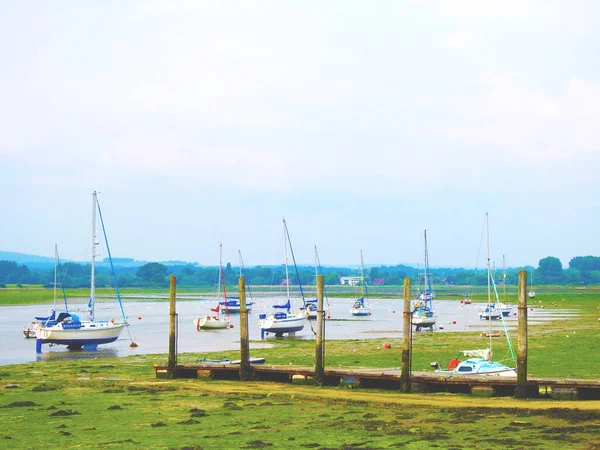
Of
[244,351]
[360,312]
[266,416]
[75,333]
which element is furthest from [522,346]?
[360,312]

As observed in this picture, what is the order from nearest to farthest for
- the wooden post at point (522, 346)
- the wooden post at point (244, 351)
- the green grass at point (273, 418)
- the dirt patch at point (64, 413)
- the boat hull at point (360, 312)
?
1. the green grass at point (273, 418)
2. the dirt patch at point (64, 413)
3. the wooden post at point (522, 346)
4. the wooden post at point (244, 351)
5. the boat hull at point (360, 312)

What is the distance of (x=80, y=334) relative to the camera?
6775 cm

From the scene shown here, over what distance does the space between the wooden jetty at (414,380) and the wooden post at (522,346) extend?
1.26 feet

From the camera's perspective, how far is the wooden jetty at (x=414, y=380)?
31734 millimetres

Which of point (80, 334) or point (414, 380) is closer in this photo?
point (414, 380)

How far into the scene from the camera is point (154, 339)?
77188 millimetres

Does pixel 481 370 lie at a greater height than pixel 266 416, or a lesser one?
greater

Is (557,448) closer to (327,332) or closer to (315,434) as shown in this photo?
(315,434)

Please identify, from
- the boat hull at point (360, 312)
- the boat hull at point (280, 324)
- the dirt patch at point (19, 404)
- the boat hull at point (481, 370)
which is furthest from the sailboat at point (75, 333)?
the boat hull at point (360, 312)

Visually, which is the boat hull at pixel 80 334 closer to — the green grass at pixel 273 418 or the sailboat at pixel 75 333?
the sailboat at pixel 75 333

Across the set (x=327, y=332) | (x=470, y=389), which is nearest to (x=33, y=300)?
(x=327, y=332)

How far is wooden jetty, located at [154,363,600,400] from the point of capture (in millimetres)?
31734

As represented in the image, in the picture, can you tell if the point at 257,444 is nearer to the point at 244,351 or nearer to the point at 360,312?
the point at 244,351

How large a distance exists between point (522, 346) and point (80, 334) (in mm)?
44260
